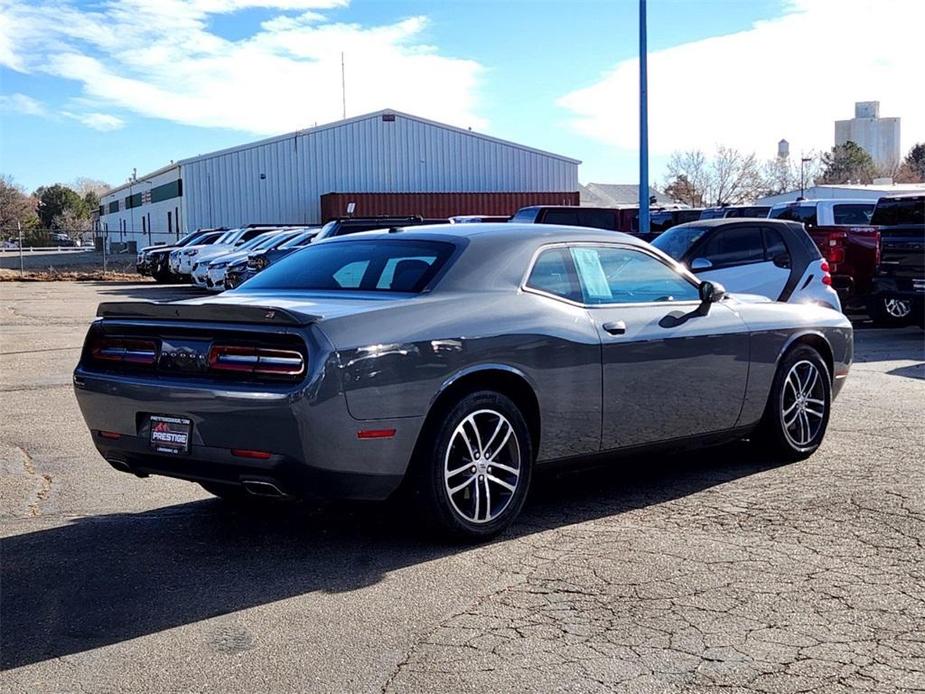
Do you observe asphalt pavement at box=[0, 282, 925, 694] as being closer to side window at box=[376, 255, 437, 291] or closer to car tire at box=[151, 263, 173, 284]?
side window at box=[376, 255, 437, 291]

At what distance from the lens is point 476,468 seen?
5.44 meters

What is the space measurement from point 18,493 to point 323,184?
48.0 meters

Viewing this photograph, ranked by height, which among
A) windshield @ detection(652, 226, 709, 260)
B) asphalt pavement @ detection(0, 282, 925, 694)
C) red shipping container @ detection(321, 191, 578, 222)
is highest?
red shipping container @ detection(321, 191, 578, 222)

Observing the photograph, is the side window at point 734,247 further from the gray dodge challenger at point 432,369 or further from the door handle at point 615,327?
the door handle at point 615,327

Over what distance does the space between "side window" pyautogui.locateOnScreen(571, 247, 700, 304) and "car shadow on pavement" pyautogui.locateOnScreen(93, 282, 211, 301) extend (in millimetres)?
20861

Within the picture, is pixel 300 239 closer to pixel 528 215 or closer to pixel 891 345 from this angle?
pixel 528 215

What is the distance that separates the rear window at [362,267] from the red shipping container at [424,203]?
148ft

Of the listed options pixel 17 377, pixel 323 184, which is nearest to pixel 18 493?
pixel 17 377

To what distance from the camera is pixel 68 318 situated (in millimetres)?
19734

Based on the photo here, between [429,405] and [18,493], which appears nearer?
[429,405]

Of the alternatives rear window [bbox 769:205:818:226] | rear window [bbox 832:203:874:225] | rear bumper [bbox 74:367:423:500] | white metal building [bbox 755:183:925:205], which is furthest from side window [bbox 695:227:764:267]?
white metal building [bbox 755:183:925:205]

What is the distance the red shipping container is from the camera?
51656 mm

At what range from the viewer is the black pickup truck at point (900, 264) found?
1588cm

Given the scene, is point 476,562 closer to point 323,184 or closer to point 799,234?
point 799,234
